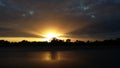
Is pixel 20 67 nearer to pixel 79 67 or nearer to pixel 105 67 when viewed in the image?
pixel 79 67

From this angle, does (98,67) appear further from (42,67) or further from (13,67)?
(13,67)

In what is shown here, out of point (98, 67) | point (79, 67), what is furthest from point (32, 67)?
point (98, 67)

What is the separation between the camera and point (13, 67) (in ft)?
130

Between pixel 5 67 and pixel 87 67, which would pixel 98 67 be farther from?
pixel 5 67

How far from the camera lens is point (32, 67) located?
3981 centimetres

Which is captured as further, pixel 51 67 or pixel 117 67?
pixel 51 67

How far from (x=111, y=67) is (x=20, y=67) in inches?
472

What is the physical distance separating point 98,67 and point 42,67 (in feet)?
24.6

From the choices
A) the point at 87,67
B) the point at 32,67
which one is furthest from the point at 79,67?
the point at 32,67

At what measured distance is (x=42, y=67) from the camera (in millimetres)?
39938

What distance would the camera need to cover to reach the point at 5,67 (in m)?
39.4

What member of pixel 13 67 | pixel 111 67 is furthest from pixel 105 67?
pixel 13 67

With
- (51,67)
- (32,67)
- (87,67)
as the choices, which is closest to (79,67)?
(87,67)

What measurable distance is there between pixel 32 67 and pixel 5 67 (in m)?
3.57
